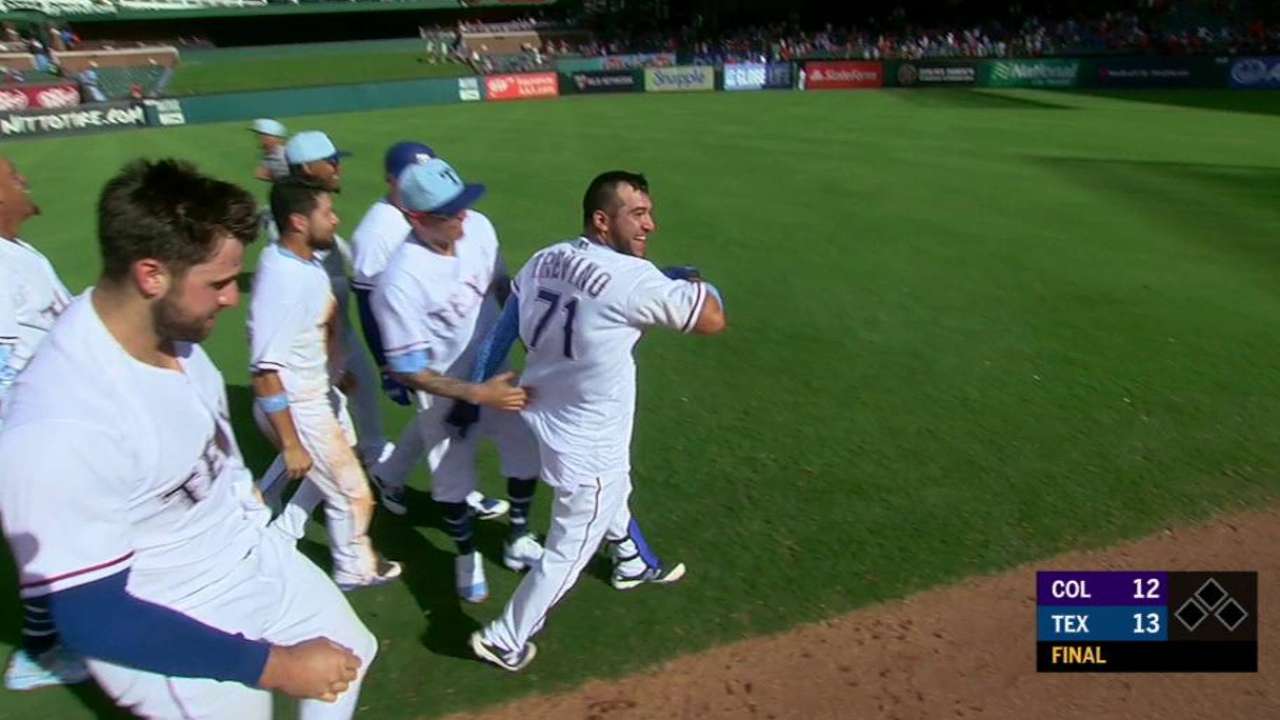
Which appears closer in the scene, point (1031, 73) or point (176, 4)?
point (1031, 73)

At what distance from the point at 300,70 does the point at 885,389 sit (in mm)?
40813

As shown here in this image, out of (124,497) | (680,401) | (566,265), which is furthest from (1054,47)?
(124,497)

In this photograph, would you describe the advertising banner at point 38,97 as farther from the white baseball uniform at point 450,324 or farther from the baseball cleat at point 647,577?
the baseball cleat at point 647,577

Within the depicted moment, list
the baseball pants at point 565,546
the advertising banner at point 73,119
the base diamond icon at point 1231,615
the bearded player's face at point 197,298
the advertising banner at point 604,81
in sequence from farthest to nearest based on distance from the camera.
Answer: the advertising banner at point 604,81, the advertising banner at point 73,119, the base diamond icon at point 1231,615, the baseball pants at point 565,546, the bearded player's face at point 197,298

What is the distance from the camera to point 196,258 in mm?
2098

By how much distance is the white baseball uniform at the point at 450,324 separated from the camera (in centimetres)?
404

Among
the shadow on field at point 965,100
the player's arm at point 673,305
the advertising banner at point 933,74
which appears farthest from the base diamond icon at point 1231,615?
the advertising banner at point 933,74

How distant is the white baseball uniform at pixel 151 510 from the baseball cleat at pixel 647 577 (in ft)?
5.90

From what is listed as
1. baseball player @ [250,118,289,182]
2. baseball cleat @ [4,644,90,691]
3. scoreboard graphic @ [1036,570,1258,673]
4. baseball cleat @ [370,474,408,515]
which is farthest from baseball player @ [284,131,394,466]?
scoreboard graphic @ [1036,570,1258,673]

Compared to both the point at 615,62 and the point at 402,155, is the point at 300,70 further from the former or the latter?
the point at 402,155

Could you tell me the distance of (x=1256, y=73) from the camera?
25938 mm

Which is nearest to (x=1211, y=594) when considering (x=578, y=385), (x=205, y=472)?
(x=578, y=385)

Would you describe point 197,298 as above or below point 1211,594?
above

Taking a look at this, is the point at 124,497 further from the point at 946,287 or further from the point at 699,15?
the point at 699,15
